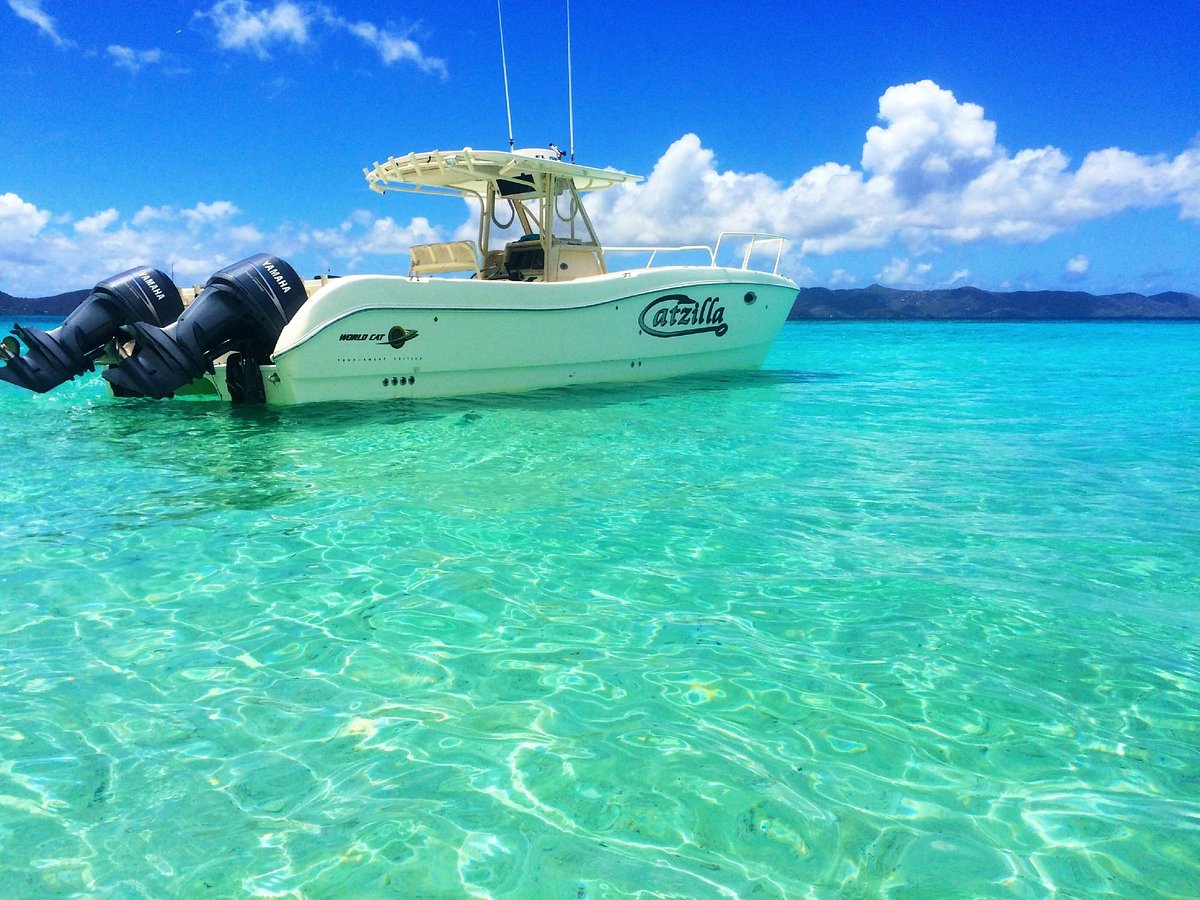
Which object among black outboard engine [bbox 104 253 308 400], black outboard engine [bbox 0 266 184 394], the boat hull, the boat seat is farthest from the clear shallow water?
the boat seat

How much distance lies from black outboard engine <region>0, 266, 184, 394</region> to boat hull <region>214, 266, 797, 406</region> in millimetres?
1361

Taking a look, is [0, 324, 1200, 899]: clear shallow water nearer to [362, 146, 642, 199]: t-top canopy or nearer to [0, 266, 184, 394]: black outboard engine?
[0, 266, 184, 394]: black outboard engine

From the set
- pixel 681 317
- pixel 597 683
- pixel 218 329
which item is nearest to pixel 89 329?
pixel 218 329

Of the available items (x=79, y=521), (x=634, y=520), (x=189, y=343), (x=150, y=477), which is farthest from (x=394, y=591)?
(x=189, y=343)

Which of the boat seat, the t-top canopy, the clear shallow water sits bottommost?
the clear shallow water

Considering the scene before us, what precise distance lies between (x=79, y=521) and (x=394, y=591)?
2296 mm

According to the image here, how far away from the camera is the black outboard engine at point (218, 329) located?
741 cm

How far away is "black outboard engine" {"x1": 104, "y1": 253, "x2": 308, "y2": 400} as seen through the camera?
24.3ft

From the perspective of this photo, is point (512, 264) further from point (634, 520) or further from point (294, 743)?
point (294, 743)

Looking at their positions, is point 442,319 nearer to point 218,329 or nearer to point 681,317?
point 218,329

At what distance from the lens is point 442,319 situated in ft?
28.3

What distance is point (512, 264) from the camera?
34.8ft

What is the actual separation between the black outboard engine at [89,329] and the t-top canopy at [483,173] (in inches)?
119

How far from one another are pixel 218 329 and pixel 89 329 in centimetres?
176
